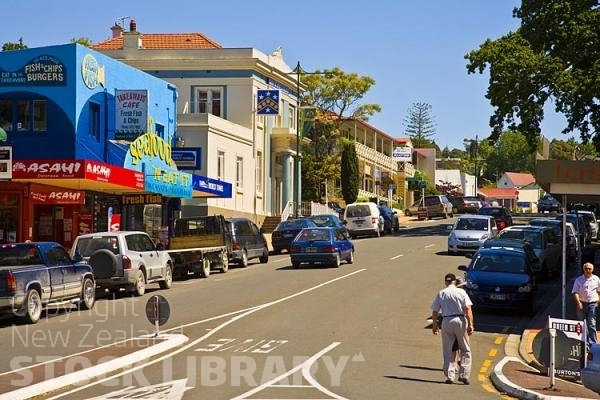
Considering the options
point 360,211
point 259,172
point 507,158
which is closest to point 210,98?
point 259,172

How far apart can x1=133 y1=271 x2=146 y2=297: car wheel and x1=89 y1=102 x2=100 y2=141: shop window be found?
33.3ft

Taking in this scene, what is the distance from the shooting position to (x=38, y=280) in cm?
2098

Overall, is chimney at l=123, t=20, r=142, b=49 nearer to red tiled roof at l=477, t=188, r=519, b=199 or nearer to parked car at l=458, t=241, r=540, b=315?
parked car at l=458, t=241, r=540, b=315

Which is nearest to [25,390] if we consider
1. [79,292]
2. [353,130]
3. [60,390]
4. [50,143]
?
[60,390]

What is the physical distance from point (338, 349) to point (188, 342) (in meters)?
2.81

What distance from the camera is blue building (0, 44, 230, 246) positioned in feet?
105

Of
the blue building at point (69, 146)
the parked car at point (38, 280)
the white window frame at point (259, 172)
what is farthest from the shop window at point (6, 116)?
the white window frame at point (259, 172)

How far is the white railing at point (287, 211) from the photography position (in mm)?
57900

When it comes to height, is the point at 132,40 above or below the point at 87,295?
above

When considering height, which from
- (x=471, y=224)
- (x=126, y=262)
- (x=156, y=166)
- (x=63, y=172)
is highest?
(x=156, y=166)

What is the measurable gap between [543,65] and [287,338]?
1245 inches

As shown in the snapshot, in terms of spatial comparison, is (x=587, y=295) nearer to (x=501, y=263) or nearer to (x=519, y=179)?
(x=501, y=263)

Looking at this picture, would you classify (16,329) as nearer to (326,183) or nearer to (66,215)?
(66,215)

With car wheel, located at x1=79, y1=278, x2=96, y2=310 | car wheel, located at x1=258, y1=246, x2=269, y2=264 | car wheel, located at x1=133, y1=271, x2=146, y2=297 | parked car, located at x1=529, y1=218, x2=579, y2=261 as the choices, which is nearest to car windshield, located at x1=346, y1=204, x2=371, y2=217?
parked car, located at x1=529, y1=218, x2=579, y2=261
